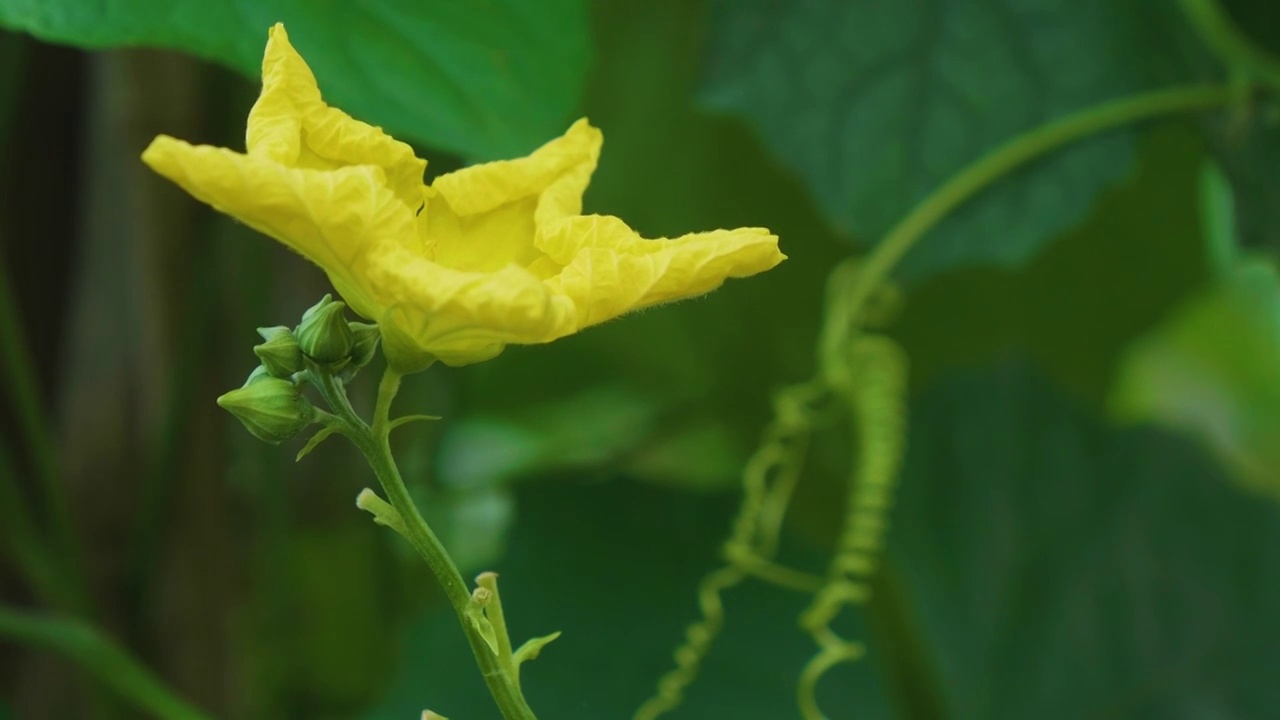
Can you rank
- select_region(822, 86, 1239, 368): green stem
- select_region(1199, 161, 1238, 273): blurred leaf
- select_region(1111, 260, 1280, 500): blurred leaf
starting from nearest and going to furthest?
select_region(822, 86, 1239, 368): green stem → select_region(1199, 161, 1238, 273): blurred leaf → select_region(1111, 260, 1280, 500): blurred leaf

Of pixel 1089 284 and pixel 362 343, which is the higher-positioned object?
pixel 1089 284

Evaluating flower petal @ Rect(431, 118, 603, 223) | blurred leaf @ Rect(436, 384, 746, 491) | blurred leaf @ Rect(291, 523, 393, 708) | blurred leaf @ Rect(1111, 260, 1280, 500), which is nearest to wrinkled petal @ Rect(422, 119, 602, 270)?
flower petal @ Rect(431, 118, 603, 223)

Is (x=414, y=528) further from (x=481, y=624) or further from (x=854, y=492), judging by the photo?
(x=854, y=492)

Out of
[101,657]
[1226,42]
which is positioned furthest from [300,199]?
[1226,42]

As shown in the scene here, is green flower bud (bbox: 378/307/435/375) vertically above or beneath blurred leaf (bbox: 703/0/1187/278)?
beneath

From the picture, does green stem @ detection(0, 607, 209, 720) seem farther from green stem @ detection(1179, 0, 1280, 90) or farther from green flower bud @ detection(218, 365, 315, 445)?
green stem @ detection(1179, 0, 1280, 90)
